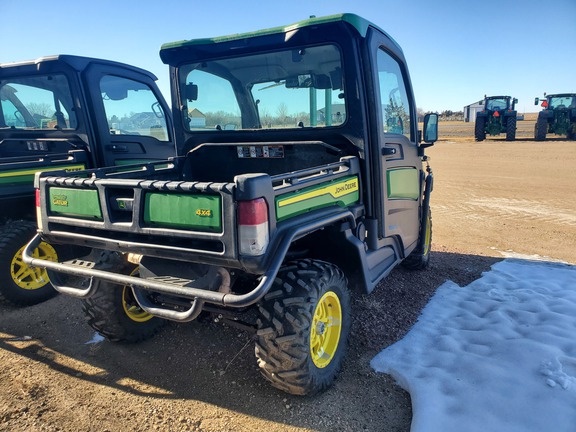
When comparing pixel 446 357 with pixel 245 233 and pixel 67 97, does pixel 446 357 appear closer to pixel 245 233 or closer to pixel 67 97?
pixel 245 233

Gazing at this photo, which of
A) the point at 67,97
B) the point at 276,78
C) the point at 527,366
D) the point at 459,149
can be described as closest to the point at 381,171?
the point at 276,78

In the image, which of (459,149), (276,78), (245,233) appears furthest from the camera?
(459,149)

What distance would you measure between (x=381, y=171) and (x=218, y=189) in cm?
165

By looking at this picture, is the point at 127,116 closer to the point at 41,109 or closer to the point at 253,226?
the point at 41,109

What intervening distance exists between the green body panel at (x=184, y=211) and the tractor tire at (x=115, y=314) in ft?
2.94

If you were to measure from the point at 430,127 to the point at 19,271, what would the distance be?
4.33 meters

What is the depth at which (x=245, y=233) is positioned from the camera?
2195 mm

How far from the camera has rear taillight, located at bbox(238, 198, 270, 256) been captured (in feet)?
7.11

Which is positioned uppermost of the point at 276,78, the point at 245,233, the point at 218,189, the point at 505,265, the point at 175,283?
the point at 276,78

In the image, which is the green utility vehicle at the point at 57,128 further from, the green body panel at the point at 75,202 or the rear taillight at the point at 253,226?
the rear taillight at the point at 253,226

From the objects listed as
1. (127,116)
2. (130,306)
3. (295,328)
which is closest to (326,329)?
(295,328)

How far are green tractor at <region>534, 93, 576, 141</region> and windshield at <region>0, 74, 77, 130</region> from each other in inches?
883

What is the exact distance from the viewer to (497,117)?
2188cm

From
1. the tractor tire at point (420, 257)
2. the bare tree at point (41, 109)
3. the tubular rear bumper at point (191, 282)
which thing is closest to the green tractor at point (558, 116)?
the tractor tire at point (420, 257)
